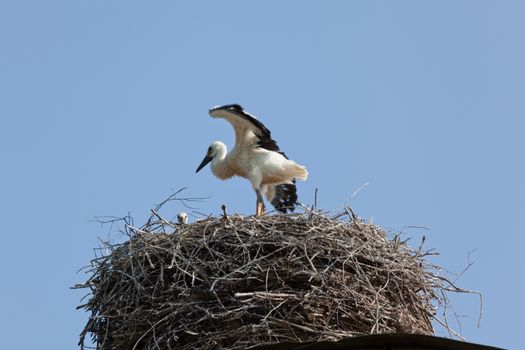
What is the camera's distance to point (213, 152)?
1362cm

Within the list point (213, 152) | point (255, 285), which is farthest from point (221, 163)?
point (255, 285)

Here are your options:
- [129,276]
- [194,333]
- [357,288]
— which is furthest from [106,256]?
[357,288]

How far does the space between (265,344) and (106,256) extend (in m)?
2.45

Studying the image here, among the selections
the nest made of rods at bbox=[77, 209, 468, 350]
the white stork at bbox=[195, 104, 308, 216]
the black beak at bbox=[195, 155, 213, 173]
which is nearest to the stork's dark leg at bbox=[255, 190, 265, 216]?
the white stork at bbox=[195, 104, 308, 216]

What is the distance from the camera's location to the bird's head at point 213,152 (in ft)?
44.4

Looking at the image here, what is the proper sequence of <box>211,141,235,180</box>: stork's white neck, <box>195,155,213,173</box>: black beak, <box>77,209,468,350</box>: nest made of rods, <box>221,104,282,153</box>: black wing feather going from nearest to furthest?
<box>77,209,468,350</box>: nest made of rods, <box>221,104,282,153</box>: black wing feather, <box>211,141,235,180</box>: stork's white neck, <box>195,155,213,173</box>: black beak

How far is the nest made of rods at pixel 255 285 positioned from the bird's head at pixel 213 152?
312 cm

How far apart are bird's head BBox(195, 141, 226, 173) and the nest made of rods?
10.2 ft

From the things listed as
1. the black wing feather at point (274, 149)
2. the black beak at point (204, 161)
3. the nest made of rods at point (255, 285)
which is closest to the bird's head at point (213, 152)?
the black beak at point (204, 161)

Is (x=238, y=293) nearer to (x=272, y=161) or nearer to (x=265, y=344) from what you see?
(x=265, y=344)

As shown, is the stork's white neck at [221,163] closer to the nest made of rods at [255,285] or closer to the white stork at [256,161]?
the white stork at [256,161]

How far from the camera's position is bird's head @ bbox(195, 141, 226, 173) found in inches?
533

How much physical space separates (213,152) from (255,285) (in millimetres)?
4207

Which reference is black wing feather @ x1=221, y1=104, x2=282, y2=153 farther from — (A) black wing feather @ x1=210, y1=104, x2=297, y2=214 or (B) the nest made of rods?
(B) the nest made of rods
